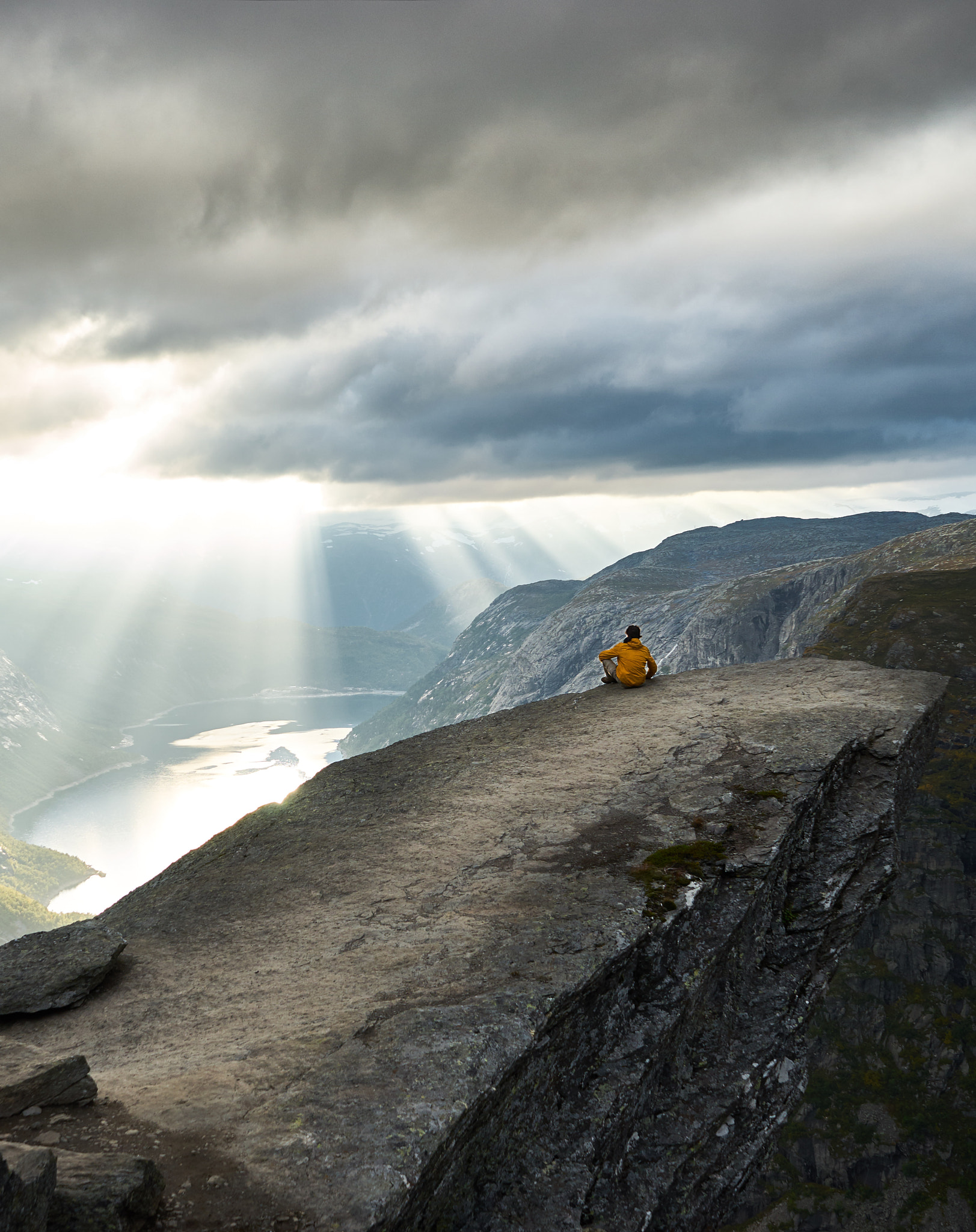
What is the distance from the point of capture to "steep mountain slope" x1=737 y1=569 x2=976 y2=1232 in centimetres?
11969

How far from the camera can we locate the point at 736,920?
15.3m

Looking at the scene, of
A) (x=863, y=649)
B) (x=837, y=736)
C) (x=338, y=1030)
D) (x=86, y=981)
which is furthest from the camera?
(x=863, y=649)

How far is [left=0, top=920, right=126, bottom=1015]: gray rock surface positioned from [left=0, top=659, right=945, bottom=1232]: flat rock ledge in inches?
12.7

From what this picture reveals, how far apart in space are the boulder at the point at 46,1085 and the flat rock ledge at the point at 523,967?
1.83 ft

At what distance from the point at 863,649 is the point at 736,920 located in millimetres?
164150

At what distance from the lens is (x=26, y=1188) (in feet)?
20.3

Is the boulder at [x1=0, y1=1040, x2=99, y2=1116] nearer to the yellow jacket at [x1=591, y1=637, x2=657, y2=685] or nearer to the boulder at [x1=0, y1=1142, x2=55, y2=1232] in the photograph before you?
the boulder at [x1=0, y1=1142, x2=55, y2=1232]

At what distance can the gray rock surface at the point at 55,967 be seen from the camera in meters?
12.6

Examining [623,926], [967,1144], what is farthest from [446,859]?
[967,1144]

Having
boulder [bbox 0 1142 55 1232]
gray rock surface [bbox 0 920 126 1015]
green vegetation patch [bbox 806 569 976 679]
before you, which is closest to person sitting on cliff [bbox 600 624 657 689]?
gray rock surface [bbox 0 920 126 1015]

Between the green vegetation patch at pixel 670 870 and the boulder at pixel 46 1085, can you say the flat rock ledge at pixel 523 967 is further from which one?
the boulder at pixel 46 1085

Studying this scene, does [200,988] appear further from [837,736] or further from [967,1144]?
[967,1144]

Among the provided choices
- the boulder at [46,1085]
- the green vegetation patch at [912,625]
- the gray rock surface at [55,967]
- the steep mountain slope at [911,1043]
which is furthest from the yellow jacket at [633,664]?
the green vegetation patch at [912,625]

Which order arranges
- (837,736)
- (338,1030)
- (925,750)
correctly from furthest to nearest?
1. (925,750)
2. (837,736)
3. (338,1030)
